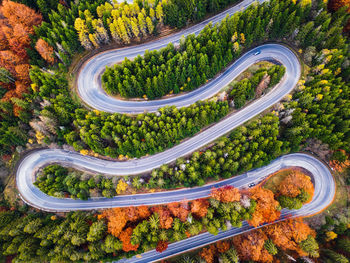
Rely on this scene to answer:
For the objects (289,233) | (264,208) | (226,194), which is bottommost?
(289,233)

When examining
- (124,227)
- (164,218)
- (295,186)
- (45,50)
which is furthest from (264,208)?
(45,50)

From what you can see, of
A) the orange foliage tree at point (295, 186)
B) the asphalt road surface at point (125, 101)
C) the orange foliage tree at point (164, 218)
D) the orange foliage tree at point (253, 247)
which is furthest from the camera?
the asphalt road surface at point (125, 101)

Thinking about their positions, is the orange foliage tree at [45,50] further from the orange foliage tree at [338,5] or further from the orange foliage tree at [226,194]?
the orange foliage tree at [338,5]

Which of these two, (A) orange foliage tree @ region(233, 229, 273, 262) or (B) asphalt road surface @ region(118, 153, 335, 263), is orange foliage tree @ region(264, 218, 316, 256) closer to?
(A) orange foliage tree @ region(233, 229, 273, 262)

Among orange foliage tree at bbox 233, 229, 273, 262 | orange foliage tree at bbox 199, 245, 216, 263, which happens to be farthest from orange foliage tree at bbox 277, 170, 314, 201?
orange foliage tree at bbox 199, 245, 216, 263

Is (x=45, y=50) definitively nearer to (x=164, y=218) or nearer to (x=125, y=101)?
(x=125, y=101)

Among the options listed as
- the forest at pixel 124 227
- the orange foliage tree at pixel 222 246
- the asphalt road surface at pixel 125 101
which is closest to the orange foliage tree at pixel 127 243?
the forest at pixel 124 227
